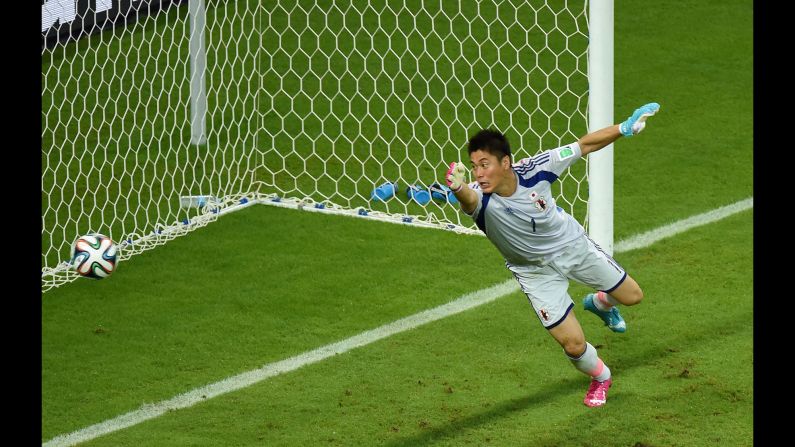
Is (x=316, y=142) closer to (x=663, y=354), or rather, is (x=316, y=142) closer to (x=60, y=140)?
(x=60, y=140)

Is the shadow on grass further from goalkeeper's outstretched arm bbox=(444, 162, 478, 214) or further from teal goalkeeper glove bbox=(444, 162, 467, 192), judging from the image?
teal goalkeeper glove bbox=(444, 162, 467, 192)

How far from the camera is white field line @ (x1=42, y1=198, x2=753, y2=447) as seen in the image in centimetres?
712

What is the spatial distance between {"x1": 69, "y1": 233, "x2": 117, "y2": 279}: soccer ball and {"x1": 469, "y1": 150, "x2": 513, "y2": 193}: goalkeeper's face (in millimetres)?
2438

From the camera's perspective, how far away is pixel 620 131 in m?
7.03

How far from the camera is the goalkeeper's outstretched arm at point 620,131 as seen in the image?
6.98 m

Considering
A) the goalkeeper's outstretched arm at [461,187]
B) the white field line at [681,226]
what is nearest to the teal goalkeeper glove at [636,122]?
the goalkeeper's outstretched arm at [461,187]

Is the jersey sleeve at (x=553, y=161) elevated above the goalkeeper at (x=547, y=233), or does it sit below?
above

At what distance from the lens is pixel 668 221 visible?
990cm

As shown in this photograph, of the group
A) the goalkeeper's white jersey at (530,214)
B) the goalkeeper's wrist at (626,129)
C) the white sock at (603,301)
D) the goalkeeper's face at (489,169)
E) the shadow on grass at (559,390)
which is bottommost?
the shadow on grass at (559,390)

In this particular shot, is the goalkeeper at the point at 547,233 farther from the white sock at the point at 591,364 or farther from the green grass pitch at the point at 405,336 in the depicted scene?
the green grass pitch at the point at 405,336

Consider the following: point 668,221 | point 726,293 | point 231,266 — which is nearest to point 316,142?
point 231,266

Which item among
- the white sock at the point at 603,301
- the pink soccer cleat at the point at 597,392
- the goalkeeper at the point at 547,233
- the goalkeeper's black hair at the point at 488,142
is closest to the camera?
the goalkeeper's black hair at the point at 488,142

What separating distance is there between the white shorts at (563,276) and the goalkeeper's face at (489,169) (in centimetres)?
60

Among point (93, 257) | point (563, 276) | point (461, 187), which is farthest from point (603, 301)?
point (93, 257)
